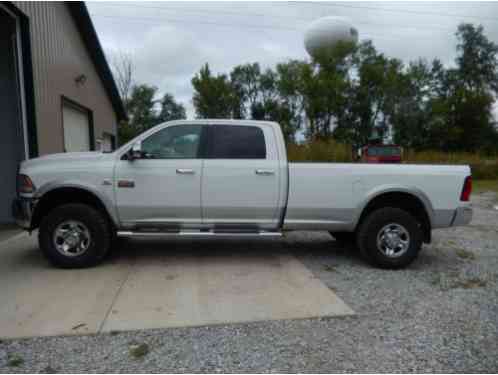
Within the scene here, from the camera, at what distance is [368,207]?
484 centimetres

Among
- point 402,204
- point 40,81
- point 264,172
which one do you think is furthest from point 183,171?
point 40,81

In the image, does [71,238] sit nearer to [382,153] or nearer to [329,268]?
[329,268]

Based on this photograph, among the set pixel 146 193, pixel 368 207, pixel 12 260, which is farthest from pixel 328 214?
pixel 12 260

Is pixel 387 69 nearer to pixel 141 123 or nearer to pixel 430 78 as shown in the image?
pixel 430 78

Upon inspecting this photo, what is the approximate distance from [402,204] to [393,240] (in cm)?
57

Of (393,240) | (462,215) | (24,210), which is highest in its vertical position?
(24,210)

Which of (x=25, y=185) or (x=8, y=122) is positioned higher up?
(x=8, y=122)

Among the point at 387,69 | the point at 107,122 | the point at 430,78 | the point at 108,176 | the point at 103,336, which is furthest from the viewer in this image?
the point at 430,78

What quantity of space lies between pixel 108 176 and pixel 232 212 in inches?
67.5

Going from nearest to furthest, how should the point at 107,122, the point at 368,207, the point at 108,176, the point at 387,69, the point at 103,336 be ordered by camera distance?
the point at 103,336 → the point at 108,176 → the point at 368,207 → the point at 107,122 → the point at 387,69

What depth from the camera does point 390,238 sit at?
4719mm

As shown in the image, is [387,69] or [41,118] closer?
[41,118]

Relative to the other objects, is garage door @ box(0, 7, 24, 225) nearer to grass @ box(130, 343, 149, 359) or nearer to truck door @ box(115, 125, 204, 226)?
truck door @ box(115, 125, 204, 226)

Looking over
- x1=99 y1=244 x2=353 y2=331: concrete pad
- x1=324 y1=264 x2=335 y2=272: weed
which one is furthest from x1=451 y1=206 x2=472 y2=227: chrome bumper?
x1=99 y1=244 x2=353 y2=331: concrete pad
